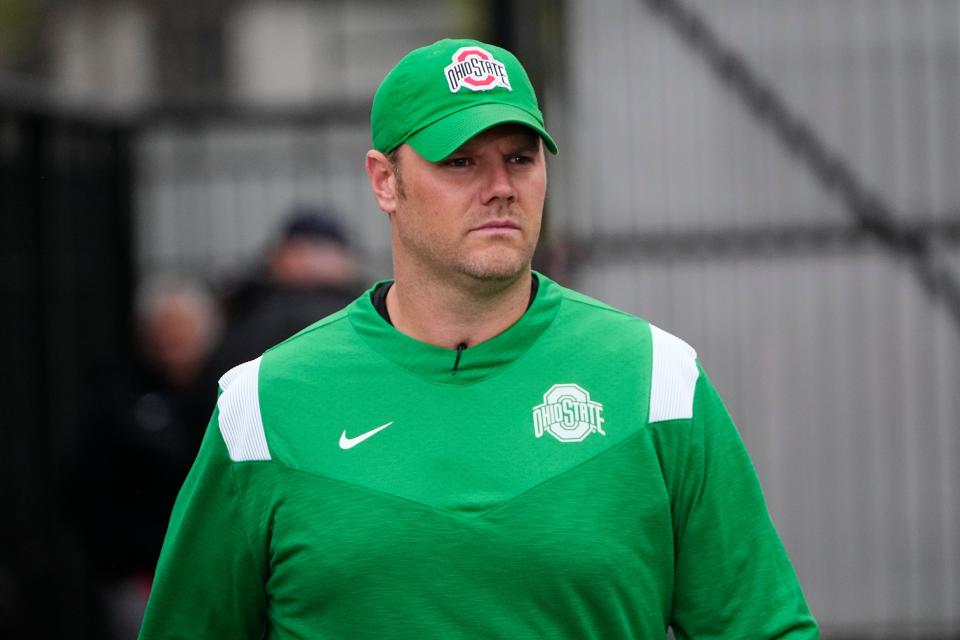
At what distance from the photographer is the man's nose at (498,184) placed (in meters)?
3.20

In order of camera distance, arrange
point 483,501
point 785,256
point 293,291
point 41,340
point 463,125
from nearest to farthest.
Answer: point 483,501 < point 463,125 < point 293,291 < point 785,256 < point 41,340

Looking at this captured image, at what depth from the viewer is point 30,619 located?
300 inches

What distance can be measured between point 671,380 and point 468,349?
0.39 metres

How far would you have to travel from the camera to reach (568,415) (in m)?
3.15

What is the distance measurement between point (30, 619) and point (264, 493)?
4780 mm

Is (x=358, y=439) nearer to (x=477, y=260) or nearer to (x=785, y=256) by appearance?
(x=477, y=260)

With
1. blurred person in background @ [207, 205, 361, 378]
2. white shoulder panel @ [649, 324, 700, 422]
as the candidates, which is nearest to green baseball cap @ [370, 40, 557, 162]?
white shoulder panel @ [649, 324, 700, 422]

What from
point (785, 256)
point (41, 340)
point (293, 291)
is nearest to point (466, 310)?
point (293, 291)

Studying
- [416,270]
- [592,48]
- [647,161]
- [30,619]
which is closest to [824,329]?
[647,161]

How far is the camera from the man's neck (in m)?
3.27

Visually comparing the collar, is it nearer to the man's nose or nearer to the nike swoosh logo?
the nike swoosh logo

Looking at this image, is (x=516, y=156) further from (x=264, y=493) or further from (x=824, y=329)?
(x=824, y=329)

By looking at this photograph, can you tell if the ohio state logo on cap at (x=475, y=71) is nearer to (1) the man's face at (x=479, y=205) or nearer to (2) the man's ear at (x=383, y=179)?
(1) the man's face at (x=479, y=205)

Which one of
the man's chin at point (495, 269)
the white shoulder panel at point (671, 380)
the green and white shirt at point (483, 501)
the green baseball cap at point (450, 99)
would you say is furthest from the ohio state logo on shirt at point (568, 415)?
the green baseball cap at point (450, 99)
